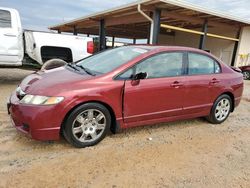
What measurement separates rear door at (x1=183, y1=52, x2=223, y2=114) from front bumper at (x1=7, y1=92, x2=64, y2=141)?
227 cm

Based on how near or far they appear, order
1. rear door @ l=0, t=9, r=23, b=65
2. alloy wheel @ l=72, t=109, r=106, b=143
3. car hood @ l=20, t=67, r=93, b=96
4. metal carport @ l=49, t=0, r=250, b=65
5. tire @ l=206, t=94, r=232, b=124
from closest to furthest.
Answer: car hood @ l=20, t=67, r=93, b=96, alloy wheel @ l=72, t=109, r=106, b=143, tire @ l=206, t=94, r=232, b=124, rear door @ l=0, t=9, r=23, b=65, metal carport @ l=49, t=0, r=250, b=65

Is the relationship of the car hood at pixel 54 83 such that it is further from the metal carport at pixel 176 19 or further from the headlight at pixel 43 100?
the metal carport at pixel 176 19

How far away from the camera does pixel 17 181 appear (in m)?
2.52

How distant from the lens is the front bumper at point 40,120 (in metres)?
2.97

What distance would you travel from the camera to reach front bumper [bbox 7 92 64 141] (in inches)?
117

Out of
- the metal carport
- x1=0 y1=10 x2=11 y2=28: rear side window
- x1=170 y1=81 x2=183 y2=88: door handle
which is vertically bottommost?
x1=170 y1=81 x2=183 y2=88: door handle

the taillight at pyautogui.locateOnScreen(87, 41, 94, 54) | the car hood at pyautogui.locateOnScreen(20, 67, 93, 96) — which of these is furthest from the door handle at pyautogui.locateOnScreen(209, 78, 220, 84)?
the taillight at pyautogui.locateOnScreen(87, 41, 94, 54)

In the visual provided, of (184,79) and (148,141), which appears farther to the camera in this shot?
(184,79)

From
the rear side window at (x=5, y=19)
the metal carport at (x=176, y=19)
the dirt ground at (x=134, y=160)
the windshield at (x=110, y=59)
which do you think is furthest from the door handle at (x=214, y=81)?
the rear side window at (x=5, y=19)

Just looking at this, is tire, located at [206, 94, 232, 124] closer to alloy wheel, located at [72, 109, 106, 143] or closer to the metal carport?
alloy wheel, located at [72, 109, 106, 143]

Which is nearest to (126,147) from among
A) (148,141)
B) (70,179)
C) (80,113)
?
(148,141)

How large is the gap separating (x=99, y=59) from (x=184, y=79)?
155 centimetres

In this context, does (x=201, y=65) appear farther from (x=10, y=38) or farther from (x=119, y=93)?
(x=10, y=38)

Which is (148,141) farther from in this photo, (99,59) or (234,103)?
(234,103)
